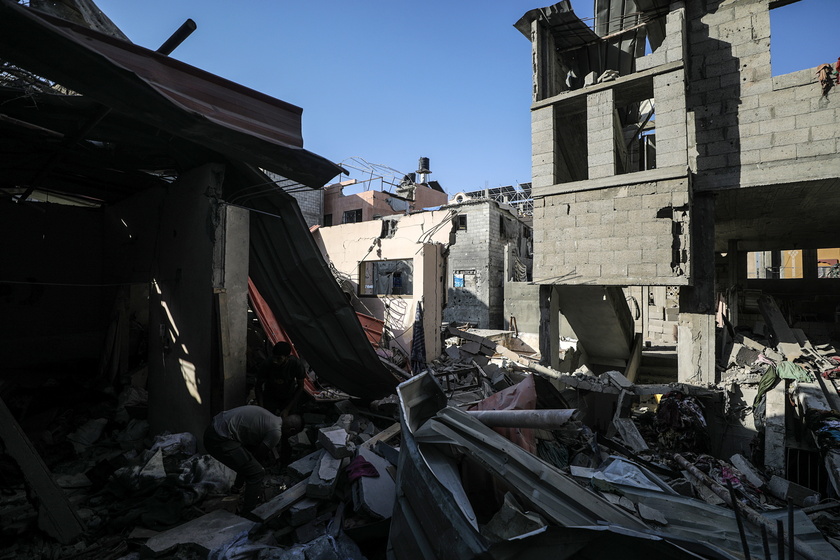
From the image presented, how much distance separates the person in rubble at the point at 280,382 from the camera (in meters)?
4.84

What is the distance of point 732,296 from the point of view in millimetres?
12578

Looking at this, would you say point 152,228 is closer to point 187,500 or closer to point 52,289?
point 52,289

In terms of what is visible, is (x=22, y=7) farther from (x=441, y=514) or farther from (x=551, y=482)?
(x=551, y=482)

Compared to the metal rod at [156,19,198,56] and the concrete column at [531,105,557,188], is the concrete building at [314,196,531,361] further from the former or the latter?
the metal rod at [156,19,198,56]

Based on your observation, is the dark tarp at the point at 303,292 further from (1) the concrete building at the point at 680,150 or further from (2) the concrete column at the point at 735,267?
(2) the concrete column at the point at 735,267

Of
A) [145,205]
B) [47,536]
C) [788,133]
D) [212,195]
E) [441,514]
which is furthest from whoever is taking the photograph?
[788,133]

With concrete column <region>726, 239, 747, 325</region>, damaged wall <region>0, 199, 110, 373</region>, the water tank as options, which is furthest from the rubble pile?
the water tank

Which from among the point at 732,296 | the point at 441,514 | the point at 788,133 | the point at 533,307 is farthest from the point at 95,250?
the point at 732,296

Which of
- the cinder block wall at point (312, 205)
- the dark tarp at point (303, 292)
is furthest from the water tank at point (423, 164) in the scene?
the dark tarp at point (303, 292)

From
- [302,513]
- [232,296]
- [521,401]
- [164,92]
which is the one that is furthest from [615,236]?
[164,92]

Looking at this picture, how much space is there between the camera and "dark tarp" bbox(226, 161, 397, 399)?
17.5 ft

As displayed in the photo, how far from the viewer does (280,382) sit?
490cm

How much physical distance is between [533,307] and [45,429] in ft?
54.5

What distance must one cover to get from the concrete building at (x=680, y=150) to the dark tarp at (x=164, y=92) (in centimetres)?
586
